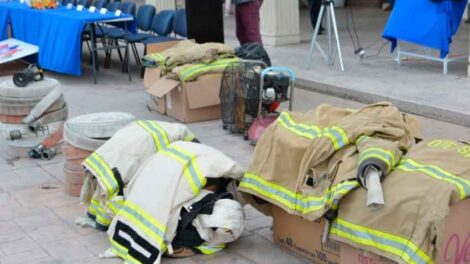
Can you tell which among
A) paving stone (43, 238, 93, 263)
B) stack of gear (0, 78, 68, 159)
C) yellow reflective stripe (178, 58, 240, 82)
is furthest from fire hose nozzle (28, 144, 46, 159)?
paving stone (43, 238, 93, 263)

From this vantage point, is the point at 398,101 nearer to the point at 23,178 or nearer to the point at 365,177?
the point at 23,178

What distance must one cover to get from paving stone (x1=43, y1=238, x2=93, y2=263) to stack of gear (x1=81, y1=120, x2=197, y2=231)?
224 millimetres

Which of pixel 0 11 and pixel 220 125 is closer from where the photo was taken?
pixel 220 125

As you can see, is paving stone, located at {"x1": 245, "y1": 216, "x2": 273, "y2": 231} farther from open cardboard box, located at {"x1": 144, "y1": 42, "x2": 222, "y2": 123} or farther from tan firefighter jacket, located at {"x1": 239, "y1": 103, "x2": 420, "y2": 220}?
open cardboard box, located at {"x1": 144, "y1": 42, "x2": 222, "y2": 123}

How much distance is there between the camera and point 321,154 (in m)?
3.91

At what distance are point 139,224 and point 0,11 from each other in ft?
28.3

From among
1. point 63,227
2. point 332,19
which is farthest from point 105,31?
point 63,227

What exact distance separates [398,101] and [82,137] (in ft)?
11.6

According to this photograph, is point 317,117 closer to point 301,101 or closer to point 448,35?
point 301,101

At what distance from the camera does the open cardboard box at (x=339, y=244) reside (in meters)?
3.54

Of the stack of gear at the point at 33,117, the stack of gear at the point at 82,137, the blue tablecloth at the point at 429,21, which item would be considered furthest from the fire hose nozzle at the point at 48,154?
the blue tablecloth at the point at 429,21

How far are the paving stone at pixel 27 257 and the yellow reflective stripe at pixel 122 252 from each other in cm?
41

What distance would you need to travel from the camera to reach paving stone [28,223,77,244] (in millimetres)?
4777

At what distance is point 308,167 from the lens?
394 centimetres
